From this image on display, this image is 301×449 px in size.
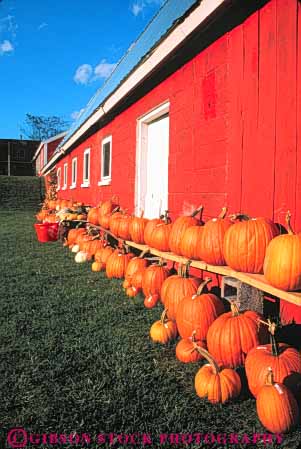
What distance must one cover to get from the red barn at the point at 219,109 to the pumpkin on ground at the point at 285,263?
0.64m

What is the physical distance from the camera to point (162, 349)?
3168mm

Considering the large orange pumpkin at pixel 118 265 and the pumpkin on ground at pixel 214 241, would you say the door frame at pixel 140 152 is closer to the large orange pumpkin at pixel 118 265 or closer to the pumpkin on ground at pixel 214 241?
the large orange pumpkin at pixel 118 265

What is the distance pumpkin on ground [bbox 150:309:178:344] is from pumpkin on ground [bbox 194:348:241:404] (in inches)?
32.4

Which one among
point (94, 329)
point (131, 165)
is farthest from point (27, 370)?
point (131, 165)

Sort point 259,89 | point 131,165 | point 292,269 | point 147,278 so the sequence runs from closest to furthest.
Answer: point 292,269 < point 259,89 < point 147,278 < point 131,165

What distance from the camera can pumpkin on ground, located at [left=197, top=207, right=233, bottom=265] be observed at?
3.25 m

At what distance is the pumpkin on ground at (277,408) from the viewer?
205 centimetres

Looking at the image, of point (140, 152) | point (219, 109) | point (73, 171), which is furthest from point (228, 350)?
point (73, 171)

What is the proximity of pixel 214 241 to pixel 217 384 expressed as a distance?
4.06ft

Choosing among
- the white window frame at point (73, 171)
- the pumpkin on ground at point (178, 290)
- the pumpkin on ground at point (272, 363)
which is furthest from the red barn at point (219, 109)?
the white window frame at point (73, 171)

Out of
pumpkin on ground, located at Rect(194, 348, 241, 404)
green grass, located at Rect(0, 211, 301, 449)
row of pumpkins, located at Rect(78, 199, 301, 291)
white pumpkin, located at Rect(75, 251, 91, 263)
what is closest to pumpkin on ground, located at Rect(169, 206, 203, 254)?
row of pumpkins, located at Rect(78, 199, 301, 291)

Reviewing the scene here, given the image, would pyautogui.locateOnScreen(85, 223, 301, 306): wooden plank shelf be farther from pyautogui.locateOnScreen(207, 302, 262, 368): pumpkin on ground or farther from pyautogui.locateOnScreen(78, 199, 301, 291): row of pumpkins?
pyautogui.locateOnScreen(207, 302, 262, 368): pumpkin on ground

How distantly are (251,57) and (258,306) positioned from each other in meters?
2.29

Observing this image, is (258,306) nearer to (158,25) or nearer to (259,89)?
(259,89)
